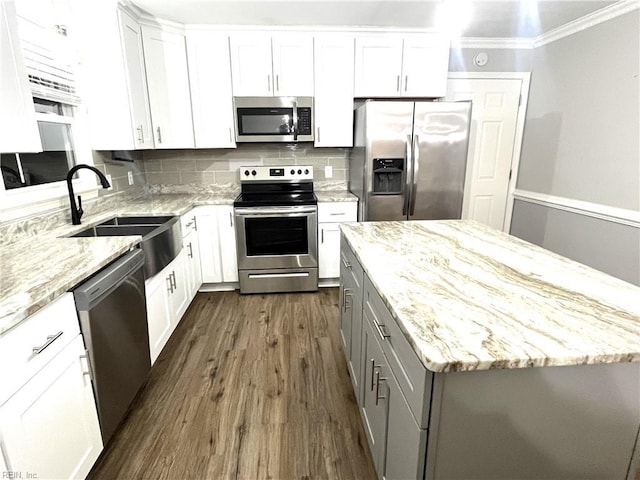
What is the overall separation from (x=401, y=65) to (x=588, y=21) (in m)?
1.51

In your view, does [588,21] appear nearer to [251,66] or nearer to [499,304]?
[251,66]

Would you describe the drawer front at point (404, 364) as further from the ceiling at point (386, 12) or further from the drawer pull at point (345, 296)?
the ceiling at point (386, 12)

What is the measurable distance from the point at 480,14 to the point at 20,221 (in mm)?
3523

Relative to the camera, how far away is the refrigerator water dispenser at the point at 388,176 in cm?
306

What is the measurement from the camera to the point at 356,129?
3363mm

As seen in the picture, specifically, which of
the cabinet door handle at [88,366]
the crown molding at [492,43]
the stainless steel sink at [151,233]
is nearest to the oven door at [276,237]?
the stainless steel sink at [151,233]

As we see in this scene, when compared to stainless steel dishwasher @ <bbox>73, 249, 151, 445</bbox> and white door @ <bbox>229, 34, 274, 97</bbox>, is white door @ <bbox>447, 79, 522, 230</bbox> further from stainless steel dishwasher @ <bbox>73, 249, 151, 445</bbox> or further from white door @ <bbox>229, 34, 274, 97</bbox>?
stainless steel dishwasher @ <bbox>73, 249, 151, 445</bbox>

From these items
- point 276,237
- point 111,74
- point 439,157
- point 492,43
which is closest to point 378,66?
point 439,157

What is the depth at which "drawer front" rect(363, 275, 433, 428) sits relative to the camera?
89 cm

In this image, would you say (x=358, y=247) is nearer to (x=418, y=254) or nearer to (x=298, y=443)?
(x=418, y=254)

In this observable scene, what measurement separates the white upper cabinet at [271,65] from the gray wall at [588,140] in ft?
7.53

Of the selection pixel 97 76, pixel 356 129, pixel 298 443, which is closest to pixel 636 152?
pixel 356 129

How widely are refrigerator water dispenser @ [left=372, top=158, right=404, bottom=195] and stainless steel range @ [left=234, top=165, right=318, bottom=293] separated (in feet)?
1.94

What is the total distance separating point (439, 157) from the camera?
3.06 meters
